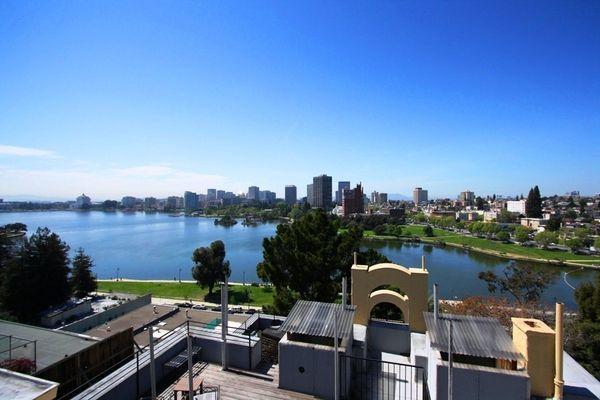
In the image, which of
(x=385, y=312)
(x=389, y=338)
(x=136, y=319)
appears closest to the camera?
(x=389, y=338)

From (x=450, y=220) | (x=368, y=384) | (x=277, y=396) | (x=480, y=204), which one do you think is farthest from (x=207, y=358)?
(x=480, y=204)

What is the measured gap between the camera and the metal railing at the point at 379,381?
16.6ft

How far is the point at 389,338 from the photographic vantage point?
684 cm

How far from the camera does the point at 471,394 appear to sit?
4305 millimetres

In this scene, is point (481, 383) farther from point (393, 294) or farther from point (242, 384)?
point (242, 384)

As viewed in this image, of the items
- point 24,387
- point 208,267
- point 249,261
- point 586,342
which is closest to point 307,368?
point 24,387

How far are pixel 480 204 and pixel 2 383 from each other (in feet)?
488

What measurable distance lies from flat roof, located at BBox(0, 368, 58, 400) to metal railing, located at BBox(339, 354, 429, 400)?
3524mm

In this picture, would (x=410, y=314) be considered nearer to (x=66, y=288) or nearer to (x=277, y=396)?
(x=277, y=396)

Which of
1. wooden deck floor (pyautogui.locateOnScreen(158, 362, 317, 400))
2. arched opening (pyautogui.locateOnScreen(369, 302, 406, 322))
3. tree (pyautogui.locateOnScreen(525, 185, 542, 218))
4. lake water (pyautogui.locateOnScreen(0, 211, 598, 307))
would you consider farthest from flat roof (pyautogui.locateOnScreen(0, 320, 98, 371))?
tree (pyautogui.locateOnScreen(525, 185, 542, 218))

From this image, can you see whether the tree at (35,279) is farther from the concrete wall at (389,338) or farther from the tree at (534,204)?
the tree at (534,204)

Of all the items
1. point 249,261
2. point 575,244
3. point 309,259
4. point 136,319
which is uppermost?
point 309,259

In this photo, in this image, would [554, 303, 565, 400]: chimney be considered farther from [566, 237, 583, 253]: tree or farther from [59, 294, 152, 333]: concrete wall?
[566, 237, 583, 253]: tree

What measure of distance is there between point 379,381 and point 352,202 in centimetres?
10830
